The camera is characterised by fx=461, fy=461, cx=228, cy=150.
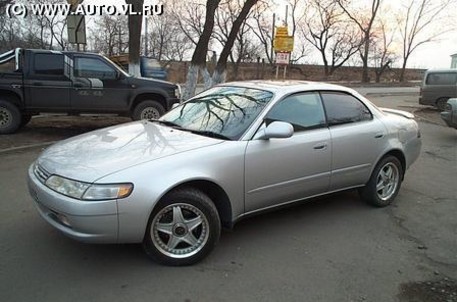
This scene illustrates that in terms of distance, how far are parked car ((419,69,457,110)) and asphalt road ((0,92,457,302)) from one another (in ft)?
42.1

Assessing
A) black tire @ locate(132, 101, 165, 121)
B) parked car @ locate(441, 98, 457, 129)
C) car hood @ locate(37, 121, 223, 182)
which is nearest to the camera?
car hood @ locate(37, 121, 223, 182)

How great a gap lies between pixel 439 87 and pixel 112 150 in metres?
16.0

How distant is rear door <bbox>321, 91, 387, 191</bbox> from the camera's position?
5.08m

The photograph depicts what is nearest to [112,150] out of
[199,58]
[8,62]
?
[8,62]

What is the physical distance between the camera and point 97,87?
32.9 feet

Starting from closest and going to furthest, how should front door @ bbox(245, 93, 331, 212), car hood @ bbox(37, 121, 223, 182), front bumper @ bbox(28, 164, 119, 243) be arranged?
front bumper @ bbox(28, 164, 119, 243) < car hood @ bbox(37, 121, 223, 182) < front door @ bbox(245, 93, 331, 212)

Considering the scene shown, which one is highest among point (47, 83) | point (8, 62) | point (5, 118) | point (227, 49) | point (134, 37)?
point (134, 37)

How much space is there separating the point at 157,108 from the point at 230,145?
6.67 meters

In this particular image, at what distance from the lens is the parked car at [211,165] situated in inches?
143

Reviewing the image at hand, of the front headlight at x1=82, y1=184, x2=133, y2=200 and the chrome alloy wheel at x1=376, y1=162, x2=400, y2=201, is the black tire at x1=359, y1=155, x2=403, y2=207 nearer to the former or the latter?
the chrome alloy wheel at x1=376, y1=162, x2=400, y2=201

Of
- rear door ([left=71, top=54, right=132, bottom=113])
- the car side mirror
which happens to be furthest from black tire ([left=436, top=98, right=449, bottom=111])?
the car side mirror

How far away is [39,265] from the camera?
3881 millimetres

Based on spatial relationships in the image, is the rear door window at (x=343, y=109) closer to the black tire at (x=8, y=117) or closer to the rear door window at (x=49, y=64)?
the rear door window at (x=49, y=64)

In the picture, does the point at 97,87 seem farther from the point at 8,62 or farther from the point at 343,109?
the point at 343,109
